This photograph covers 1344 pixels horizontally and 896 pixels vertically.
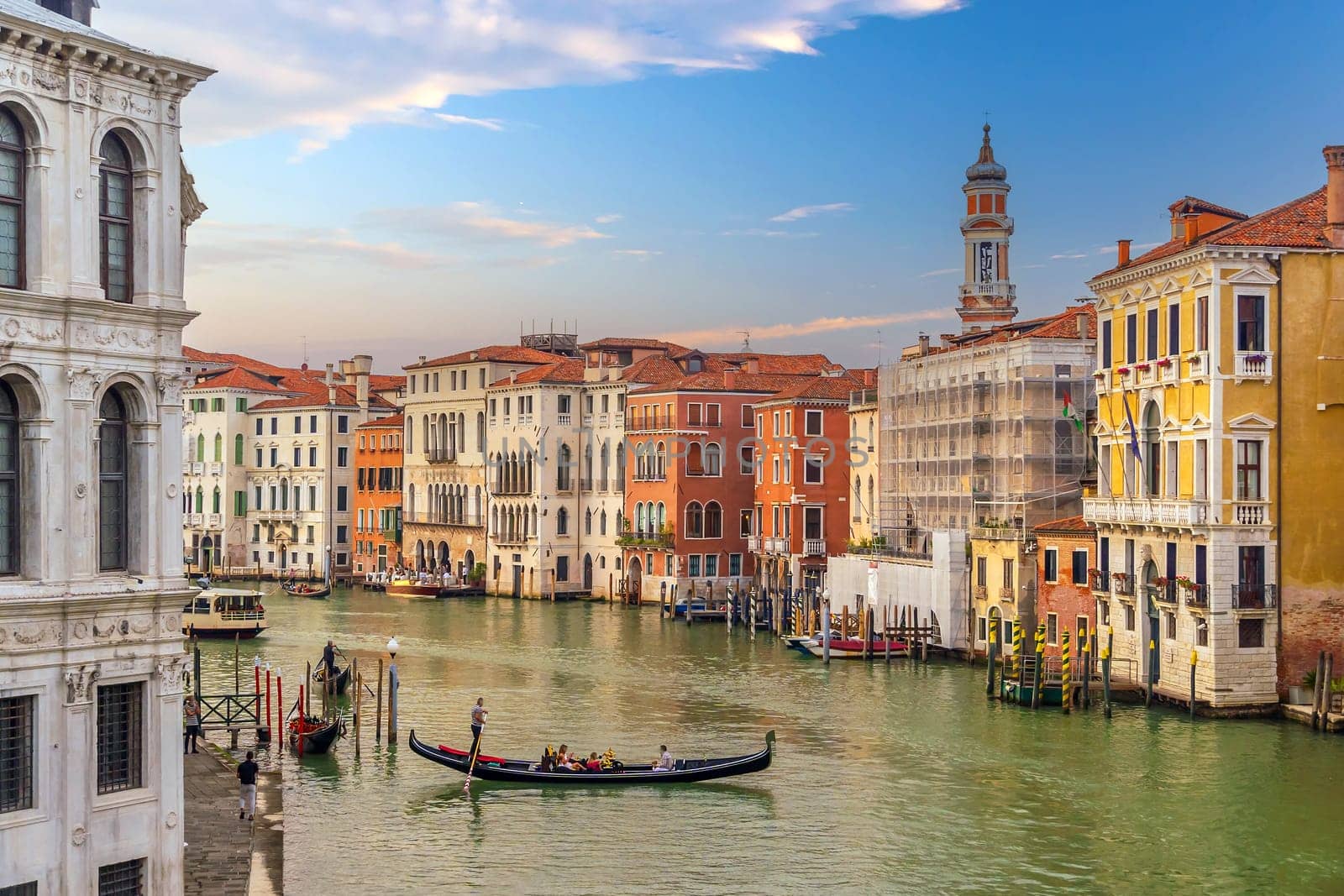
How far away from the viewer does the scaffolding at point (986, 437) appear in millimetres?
38188

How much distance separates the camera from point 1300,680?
28250 mm

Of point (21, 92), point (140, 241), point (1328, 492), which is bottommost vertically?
point (1328, 492)

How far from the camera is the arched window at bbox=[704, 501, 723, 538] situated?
5609 cm

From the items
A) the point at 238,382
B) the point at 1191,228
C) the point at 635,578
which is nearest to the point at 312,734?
the point at 1191,228

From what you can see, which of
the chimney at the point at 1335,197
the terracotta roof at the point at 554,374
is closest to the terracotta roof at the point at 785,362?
the terracotta roof at the point at 554,374

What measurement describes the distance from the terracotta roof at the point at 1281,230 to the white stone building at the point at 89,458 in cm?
1959

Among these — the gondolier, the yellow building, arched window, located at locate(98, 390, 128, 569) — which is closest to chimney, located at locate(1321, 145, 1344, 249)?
the yellow building

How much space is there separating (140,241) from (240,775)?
25.1 feet

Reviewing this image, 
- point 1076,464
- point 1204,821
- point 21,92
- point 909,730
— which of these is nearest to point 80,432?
point 21,92

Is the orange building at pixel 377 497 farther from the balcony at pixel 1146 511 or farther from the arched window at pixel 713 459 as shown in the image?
the balcony at pixel 1146 511

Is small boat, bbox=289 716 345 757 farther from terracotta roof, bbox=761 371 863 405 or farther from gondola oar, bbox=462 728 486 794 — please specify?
terracotta roof, bbox=761 371 863 405

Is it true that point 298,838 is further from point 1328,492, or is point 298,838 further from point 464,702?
point 1328,492

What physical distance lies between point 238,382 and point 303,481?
5994 millimetres

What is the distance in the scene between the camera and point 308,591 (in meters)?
62.5
